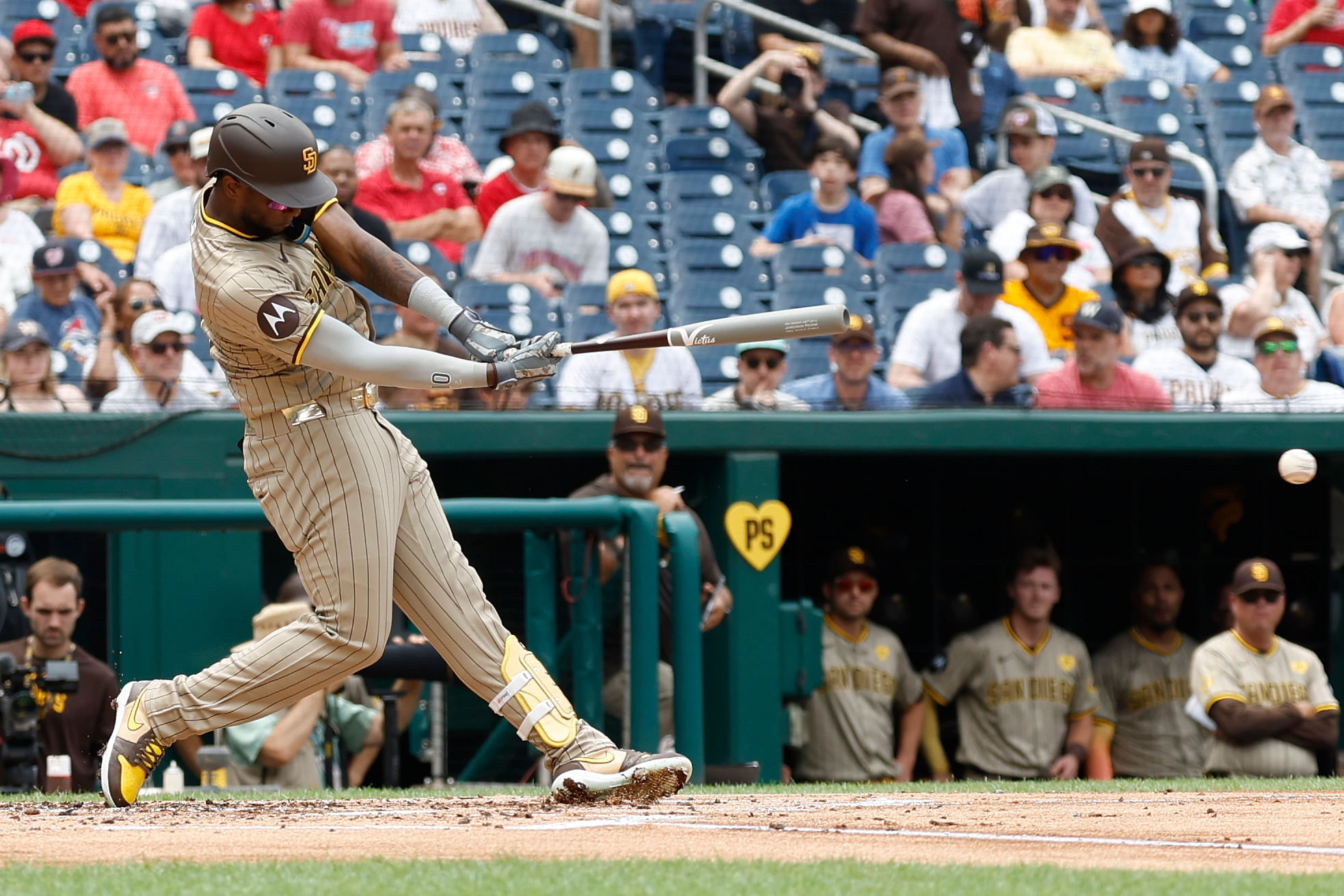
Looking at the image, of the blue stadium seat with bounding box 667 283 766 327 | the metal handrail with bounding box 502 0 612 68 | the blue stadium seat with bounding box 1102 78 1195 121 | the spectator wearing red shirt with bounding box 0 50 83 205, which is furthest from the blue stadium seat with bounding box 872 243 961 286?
the spectator wearing red shirt with bounding box 0 50 83 205

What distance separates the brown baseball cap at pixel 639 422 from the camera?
261 inches

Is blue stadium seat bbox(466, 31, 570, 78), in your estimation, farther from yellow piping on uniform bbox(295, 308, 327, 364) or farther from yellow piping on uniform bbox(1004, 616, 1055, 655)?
yellow piping on uniform bbox(295, 308, 327, 364)

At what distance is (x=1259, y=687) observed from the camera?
6984mm

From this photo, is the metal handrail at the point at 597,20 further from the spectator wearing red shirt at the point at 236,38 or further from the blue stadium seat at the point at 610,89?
the spectator wearing red shirt at the point at 236,38

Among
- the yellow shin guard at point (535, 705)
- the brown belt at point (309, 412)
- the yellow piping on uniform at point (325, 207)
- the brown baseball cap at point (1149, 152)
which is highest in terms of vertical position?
the brown baseball cap at point (1149, 152)

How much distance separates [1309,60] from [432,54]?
5.28 meters

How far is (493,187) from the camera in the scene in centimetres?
911

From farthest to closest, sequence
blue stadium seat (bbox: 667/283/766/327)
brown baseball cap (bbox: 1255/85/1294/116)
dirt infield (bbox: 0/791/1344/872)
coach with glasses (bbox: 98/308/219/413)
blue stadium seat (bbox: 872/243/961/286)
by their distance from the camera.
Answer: brown baseball cap (bbox: 1255/85/1294/116) < blue stadium seat (bbox: 872/243/961/286) < blue stadium seat (bbox: 667/283/766/327) < coach with glasses (bbox: 98/308/219/413) < dirt infield (bbox: 0/791/1344/872)

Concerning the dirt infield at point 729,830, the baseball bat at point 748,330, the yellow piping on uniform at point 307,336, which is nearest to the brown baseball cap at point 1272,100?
the dirt infield at point 729,830

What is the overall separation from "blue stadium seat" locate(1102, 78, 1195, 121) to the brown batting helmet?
806 centimetres

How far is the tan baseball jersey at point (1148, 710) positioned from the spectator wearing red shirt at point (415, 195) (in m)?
3.44

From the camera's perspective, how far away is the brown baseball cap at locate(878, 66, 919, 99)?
32.0ft

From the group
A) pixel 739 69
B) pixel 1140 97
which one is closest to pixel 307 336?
pixel 739 69

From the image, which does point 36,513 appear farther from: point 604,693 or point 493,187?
point 493,187
